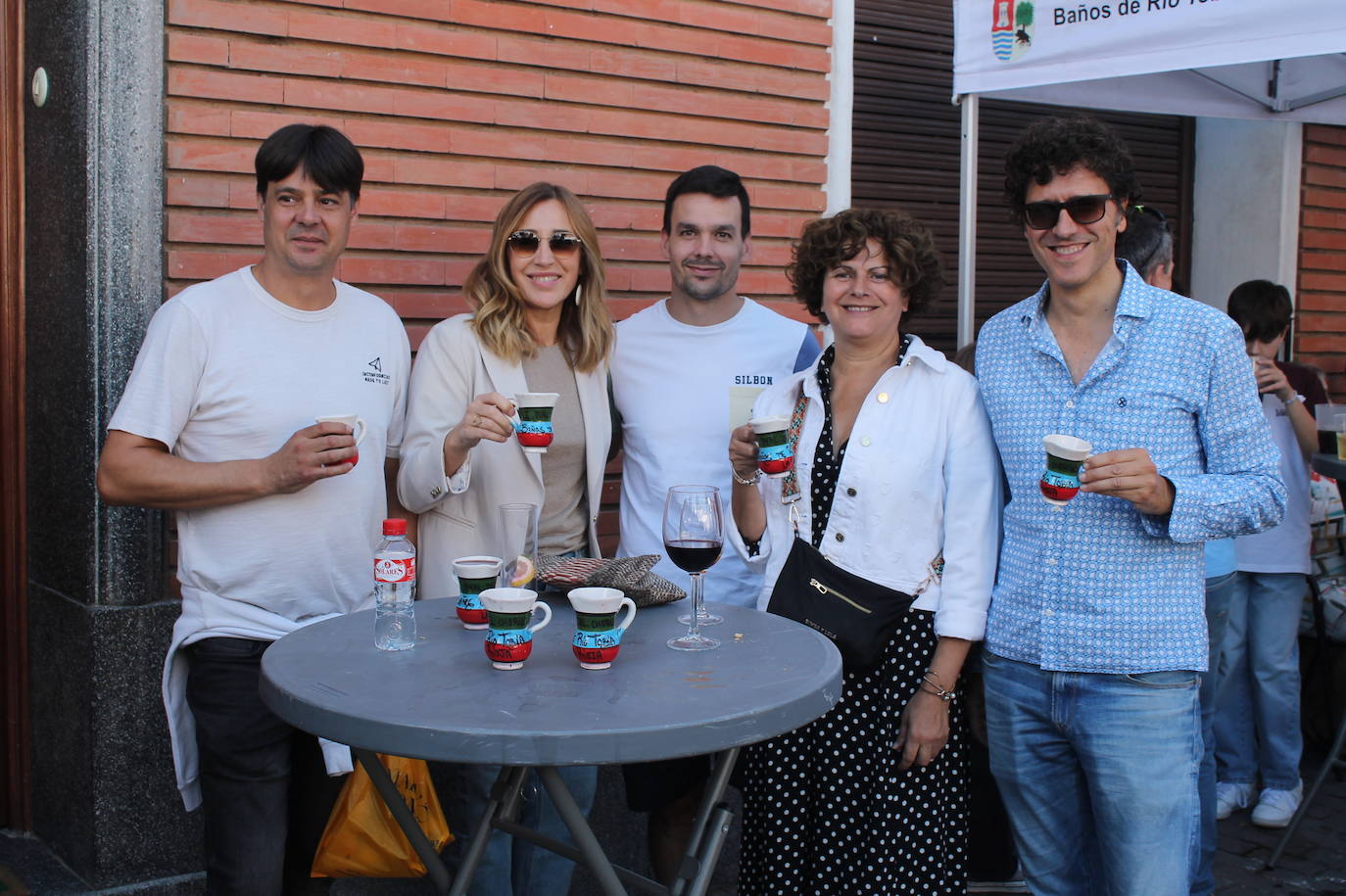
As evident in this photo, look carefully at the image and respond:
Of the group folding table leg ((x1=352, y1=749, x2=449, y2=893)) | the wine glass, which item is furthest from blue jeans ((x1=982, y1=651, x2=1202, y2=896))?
folding table leg ((x1=352, y1=749, x2=449, y2=893))

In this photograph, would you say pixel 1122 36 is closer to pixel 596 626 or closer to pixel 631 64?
pixel 631 64

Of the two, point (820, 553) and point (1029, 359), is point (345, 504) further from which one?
point (1029, 359)

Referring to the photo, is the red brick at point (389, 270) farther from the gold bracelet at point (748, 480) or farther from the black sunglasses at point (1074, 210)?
the black sunglasses at point (1074, 210)

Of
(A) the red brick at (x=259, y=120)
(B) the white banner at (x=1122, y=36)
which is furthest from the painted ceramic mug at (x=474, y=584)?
(B) the white banner at (x=1122, y=36)

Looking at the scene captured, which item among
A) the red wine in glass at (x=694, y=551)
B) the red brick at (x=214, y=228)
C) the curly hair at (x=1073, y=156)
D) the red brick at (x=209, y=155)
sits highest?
the red brick at (x=209, y=155)

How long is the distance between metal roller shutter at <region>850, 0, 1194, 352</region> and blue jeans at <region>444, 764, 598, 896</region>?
3429 millimetres

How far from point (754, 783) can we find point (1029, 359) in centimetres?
136

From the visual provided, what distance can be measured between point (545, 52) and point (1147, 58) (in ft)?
7.05

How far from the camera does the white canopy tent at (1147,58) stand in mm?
3906

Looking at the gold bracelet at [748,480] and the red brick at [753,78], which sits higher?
the red brick at [753,78]

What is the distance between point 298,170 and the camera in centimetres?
317

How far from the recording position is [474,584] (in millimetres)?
2719

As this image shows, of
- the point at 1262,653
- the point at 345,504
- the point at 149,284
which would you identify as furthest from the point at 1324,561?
the point at 149,284

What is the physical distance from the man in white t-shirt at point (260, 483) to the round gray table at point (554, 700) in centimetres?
35
